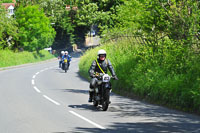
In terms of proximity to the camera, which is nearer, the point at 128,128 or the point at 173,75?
the point at 128,128

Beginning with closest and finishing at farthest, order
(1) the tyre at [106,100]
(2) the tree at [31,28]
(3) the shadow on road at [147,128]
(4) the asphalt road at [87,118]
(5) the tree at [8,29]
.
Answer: (3) the shadow on road at [147,128], (4) the asphalt road at [87,118], (1) the tyre at [106,100], (5) the tree at [8,29], (2) the tree at [31,28]

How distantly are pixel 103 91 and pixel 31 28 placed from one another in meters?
44.9

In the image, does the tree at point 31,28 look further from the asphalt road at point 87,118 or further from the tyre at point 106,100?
the tyre at point 106,100

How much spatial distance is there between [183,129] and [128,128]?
3.75ft

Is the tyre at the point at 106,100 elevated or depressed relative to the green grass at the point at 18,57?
elevated

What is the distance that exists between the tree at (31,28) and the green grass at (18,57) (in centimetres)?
150

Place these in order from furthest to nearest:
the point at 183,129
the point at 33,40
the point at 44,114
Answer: the point at 33,40 → the point at 44,114 → the point at 183,129

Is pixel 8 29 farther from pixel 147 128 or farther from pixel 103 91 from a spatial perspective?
pixel 147 128

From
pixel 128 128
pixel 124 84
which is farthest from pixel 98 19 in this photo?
pixel 128 128

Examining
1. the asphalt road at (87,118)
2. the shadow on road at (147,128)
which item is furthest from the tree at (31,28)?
the shadow on road at (147,128)

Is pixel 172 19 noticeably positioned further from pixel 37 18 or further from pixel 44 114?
pixel 37 18

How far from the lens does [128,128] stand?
8.84 metres

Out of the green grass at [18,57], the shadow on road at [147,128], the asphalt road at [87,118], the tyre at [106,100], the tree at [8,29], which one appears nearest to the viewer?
the shadow on road at [147,128]

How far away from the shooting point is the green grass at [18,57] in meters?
45.8
